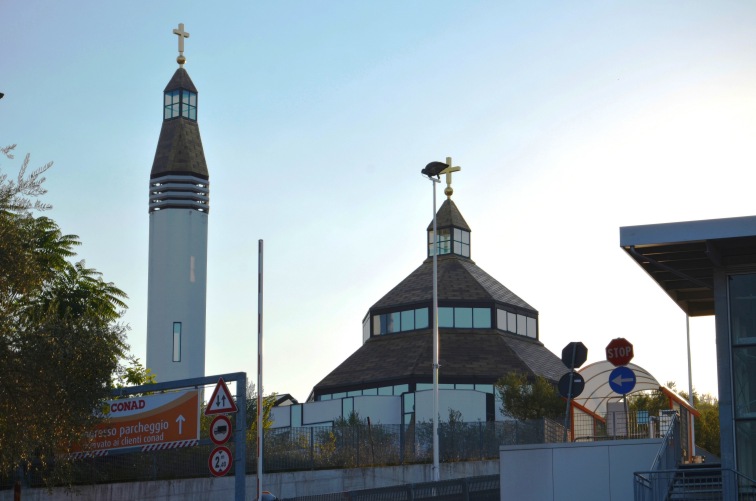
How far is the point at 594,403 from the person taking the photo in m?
56.3

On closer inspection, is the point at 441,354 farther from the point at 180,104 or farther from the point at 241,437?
the point at 241,437

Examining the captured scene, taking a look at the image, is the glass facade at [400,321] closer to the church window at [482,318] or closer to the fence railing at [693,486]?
the church window at [482,318]

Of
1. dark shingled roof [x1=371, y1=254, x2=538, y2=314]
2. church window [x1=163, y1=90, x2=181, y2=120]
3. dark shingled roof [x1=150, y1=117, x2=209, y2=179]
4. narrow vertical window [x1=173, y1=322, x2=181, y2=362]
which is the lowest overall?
narrow vertical window [x1=173, y1=322, x2=181, y2=362]

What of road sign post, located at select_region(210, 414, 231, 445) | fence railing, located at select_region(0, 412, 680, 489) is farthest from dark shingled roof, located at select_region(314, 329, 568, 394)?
road sign post, located at select_region(210, 414, 231, 445)

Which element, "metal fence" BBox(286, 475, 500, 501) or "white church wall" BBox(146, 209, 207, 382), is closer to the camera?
"metal fence" BBox(286, 475, 500, 501)

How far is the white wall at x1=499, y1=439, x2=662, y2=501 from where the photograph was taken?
2367 cm

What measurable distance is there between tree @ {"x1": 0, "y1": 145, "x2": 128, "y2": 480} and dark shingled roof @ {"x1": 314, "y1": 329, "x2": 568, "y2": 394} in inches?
1342

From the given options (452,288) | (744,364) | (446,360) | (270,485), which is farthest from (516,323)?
(744,364)

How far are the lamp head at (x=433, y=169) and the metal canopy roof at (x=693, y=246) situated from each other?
63.7ft

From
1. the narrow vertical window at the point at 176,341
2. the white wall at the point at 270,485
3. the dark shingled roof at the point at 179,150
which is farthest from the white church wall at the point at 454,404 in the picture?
the dark shingled roof at the point at 179,150

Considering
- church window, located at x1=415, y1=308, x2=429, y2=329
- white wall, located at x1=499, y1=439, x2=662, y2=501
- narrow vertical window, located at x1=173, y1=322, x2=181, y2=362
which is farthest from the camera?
church window, located at x1=415, y1=308, x2=429, y2=329

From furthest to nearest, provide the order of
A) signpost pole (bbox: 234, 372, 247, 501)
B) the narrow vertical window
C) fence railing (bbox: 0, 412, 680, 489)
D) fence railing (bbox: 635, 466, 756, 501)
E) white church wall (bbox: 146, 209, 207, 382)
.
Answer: white church wall (bbox: 146, 209, 207, 382), the narrow vertical window, fence railing (bbox: 0, 412, 680, 489), signpost pole (bbox: 234, 372, 247, 501), fence railing (bbox: 635, 466, 756, 501)

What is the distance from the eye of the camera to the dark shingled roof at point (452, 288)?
70.2 m

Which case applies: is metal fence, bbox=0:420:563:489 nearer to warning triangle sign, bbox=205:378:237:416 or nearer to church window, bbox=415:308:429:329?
warning triangle sign, bbox=205:378:237:416
